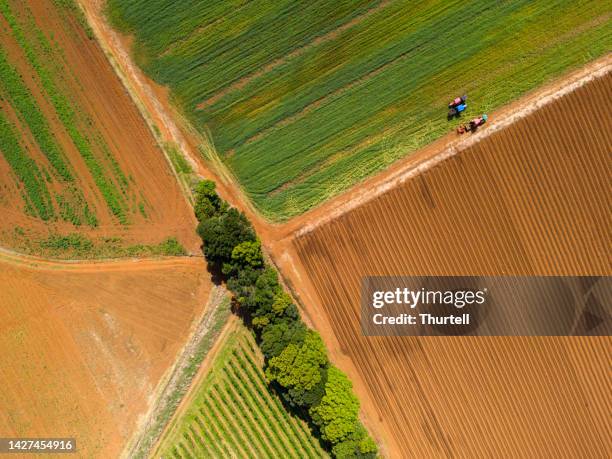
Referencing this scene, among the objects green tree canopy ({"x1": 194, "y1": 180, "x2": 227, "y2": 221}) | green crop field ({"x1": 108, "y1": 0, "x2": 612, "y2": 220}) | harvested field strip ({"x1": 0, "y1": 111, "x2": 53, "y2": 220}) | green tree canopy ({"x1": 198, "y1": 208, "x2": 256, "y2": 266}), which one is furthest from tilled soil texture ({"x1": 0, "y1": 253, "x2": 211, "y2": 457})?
green crop field ({"x1": 108, "y1": 0, "x2": 612, "y2": 220})

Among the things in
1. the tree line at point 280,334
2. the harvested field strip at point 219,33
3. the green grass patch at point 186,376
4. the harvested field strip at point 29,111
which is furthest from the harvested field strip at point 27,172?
the green grass patch at point 186,376

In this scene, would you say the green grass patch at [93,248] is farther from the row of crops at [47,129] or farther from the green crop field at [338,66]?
the green crop field at [338,66]

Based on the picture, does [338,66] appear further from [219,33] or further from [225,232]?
[225,232]

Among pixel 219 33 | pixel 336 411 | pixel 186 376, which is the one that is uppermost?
pixel 219 33

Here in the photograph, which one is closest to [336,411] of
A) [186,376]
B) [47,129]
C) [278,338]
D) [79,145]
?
[278,338]

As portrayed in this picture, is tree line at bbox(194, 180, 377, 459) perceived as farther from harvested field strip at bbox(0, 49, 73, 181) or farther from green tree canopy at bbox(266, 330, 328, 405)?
harvested field strip at bbox(0, 49, 73, 181)

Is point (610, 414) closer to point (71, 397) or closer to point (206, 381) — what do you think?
point (206, 381)
